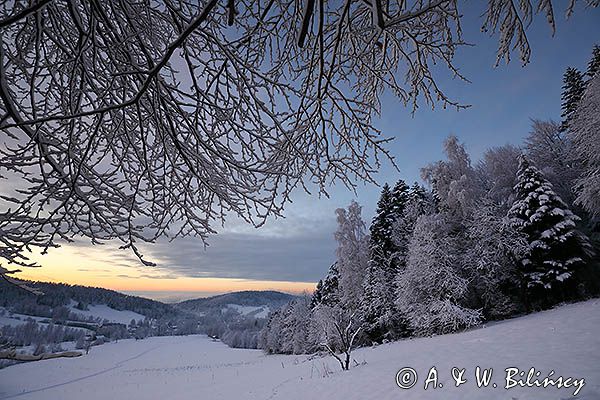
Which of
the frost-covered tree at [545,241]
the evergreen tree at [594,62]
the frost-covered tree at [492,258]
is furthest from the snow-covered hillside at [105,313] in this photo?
the evergreen tree at [594,62]

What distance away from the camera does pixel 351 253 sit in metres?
19.3

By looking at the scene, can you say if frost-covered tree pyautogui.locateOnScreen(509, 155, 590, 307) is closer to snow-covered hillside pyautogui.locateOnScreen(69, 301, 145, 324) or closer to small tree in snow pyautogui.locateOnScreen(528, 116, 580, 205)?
small tree in snow pyautogui.locateOnScreen(528, 116, 580, 205)

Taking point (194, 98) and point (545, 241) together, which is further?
point (545, 241)

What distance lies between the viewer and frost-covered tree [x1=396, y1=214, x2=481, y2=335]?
42.0 feet

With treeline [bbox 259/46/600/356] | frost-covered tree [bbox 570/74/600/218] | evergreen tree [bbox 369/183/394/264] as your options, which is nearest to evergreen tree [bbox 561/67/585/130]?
treeline [bbox 259/46/600/356]

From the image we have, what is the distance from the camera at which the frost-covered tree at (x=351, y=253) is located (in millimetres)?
19000

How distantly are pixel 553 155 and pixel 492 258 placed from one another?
27.1 ft

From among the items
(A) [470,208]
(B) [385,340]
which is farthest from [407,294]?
(A) [470,208]

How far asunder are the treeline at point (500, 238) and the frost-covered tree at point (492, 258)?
4 centimetres

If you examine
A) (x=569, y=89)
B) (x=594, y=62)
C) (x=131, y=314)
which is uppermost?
(x=569, y=89)

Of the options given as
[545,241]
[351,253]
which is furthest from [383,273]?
[545,241]

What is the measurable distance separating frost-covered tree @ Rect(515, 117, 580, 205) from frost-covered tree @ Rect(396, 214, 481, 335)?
680 cm

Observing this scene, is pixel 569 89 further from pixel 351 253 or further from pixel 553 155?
pixel 351 253

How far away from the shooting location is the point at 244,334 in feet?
189
